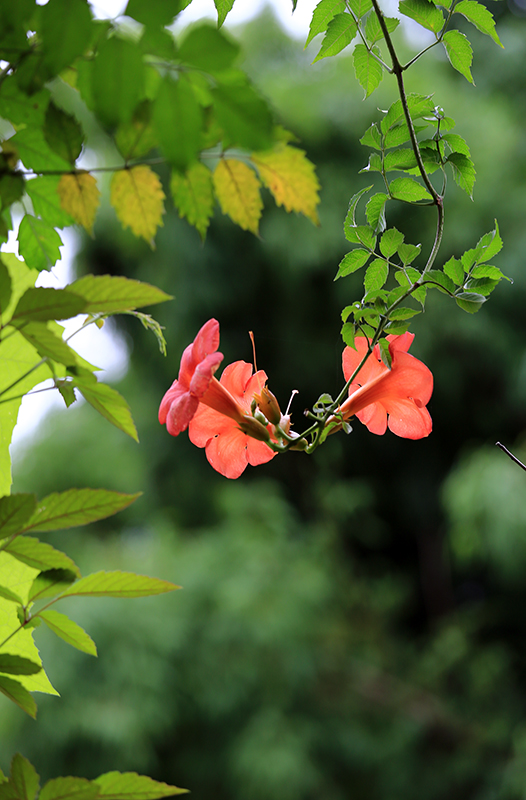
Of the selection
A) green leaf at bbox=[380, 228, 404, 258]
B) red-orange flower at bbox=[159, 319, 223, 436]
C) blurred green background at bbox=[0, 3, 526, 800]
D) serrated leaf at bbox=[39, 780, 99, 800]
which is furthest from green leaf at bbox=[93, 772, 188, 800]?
blurred green background at bbox=[0, 3, 526, 800]

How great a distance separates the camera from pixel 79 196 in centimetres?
19

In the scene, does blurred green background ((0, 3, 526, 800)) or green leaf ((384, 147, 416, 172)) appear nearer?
green leaf ((384, 147, 416, 172))

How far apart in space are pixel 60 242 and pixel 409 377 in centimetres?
16

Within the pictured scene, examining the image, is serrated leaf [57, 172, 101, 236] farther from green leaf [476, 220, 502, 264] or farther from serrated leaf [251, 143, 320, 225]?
green leaf [476, 220, 502, 264]

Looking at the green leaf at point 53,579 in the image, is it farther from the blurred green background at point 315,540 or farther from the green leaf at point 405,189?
the blurred green background at point 315,540

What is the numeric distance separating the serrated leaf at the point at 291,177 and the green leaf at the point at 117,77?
66 mm

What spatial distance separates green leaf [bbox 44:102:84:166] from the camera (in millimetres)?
156

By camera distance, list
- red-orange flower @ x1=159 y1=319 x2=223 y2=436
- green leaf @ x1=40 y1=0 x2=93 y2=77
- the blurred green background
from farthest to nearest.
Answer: the blurred green background < red-orange flower @ x1=159 y1=319 x2=223 y2=436 < green leaf @ x1=40 y1=0 x2=93 y2=77

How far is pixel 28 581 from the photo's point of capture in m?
0.25

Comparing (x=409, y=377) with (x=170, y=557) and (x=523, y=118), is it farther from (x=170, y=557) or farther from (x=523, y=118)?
(x=523, y=118)

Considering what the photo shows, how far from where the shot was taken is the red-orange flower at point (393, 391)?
0.91 feet

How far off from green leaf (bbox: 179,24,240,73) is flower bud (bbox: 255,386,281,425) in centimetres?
17

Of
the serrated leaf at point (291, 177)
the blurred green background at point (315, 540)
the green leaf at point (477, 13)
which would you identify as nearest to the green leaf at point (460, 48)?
the green leaf at point (477, 13)

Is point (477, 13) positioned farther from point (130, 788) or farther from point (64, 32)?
point (130, 788)
